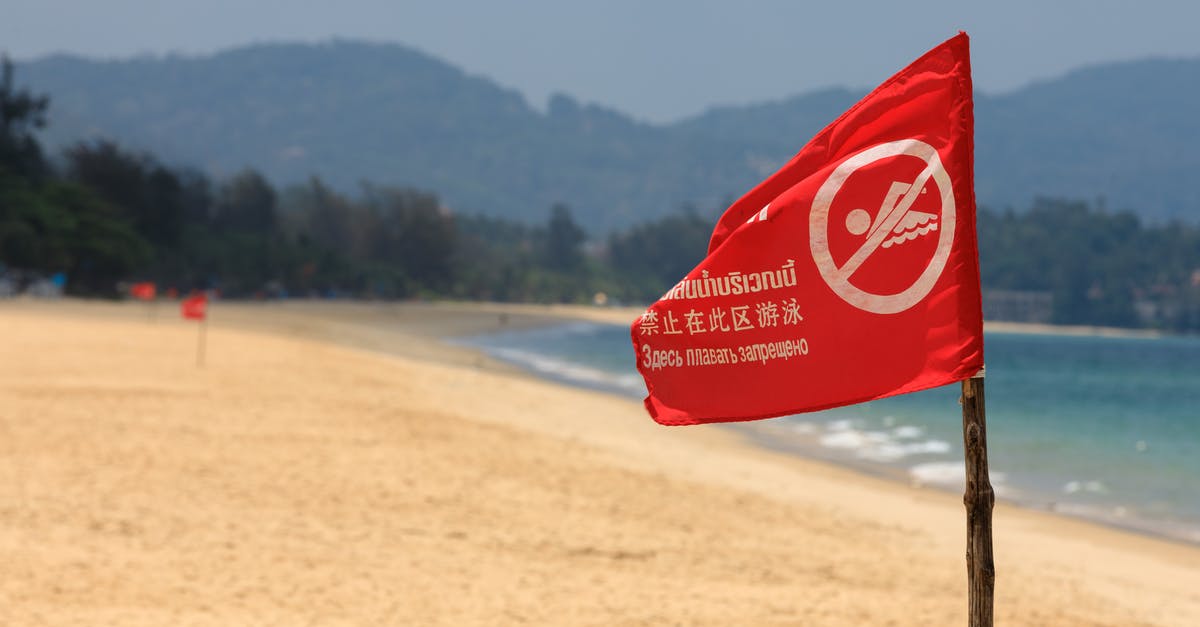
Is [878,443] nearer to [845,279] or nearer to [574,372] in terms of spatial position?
[845,279]

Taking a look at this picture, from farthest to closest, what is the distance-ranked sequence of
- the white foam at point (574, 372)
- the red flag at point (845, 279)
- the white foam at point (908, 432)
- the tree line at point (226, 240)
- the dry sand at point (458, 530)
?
the tree line at point (226, 240) < the white foam at point (574, 372) < the white foam at point (908, 432) < the dry sand at point (458, 530) < the red flag at point (845, 279)

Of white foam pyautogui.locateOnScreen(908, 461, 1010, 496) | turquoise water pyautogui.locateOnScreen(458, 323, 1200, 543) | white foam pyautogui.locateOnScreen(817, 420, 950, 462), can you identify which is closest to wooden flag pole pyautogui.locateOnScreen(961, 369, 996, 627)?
turquoise water pyautogui.locateOnScreen(458, 323, 1200, 543)

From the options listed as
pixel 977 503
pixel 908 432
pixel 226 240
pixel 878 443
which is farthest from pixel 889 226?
pixel 226 240

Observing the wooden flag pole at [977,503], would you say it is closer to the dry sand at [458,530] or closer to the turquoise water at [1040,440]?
the dry sand at [458,530]

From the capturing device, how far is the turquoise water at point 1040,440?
1844cm

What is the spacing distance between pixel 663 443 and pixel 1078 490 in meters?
7.19

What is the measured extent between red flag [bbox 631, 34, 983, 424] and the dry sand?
411 cm

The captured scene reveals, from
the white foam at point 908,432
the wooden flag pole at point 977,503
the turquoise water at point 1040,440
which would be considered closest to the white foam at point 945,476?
the turquoise water at point 1040,440

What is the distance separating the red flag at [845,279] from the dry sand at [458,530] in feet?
13.5

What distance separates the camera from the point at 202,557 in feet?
30.1

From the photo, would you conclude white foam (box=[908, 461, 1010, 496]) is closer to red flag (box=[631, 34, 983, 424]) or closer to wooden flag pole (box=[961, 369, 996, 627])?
wooden flag pole (box=[961, 369, 996, 627])

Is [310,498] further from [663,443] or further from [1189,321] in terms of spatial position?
[1189,321]

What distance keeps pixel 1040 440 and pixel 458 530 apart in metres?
21.3

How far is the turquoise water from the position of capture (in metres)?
18.4
